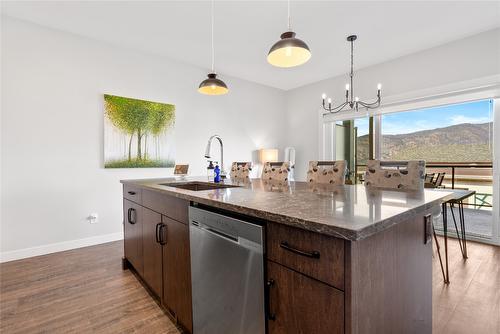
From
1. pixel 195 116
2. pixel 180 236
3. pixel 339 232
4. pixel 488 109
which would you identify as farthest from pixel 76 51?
pixel 488 109

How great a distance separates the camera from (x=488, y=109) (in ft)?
10.6

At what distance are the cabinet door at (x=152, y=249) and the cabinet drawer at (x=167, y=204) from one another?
0.06 m

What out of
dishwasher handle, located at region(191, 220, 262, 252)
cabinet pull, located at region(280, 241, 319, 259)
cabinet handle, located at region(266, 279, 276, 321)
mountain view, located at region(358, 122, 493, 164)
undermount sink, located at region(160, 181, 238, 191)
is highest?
mountain view, located at region(358, 122, 493, 164)

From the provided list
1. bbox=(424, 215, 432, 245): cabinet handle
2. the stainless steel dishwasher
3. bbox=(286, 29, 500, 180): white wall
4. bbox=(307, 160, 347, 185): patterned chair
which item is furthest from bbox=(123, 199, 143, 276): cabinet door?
bbox=(286, 29, 500, 180): white wall

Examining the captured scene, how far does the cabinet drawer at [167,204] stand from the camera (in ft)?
4.58

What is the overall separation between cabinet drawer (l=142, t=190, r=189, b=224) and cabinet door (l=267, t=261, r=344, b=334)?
26.2 inches

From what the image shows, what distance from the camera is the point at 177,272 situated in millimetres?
1477

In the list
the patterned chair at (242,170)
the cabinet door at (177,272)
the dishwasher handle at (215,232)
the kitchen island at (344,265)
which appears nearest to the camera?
the kitchen island at (344,265)

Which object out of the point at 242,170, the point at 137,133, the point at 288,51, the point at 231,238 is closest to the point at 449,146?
the point at 242,170

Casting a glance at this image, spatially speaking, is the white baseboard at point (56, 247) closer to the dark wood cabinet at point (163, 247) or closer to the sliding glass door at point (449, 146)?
the dark wood cabinet at point (163, 247)

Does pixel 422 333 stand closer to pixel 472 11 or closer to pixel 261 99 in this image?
pixel 472 11

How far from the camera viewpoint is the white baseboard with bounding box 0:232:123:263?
2.69 meters

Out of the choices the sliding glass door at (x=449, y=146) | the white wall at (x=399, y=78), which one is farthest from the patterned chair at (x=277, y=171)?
the white wall at (x=399, y=78)

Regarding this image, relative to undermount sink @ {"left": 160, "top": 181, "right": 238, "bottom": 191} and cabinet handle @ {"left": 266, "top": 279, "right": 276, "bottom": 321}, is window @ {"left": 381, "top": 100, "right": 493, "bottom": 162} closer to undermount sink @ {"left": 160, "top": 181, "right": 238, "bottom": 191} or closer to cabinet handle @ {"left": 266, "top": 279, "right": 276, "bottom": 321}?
undermount sink @ {"left": 160, "top": 181, "right": 238, "bottom": 191}
